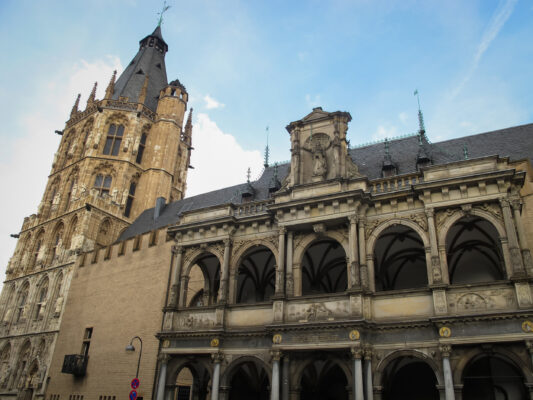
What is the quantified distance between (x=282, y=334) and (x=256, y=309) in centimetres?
195

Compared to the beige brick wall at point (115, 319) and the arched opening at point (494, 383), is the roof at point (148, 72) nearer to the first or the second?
the beige brick wall at point (115, 319)

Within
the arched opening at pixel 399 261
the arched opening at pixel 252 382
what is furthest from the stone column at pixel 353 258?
the arched opening at pixel 252 382

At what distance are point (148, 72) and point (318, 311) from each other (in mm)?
36869

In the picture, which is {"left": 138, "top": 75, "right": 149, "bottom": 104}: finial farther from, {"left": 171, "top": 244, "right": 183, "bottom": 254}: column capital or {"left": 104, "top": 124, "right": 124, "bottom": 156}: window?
{"left": 171, "top": 244, "right": 183, "bottom": 254}: column capital

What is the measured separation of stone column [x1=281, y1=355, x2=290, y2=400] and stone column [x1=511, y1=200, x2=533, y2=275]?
880cm

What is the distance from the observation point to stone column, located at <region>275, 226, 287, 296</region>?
18.3 m

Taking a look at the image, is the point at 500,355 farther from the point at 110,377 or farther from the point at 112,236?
the point at 112,236

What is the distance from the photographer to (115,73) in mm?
45500

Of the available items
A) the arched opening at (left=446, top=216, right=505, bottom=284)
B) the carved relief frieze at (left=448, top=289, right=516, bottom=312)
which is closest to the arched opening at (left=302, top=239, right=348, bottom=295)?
the arched opening at (left=446, top=216, right=505, bottom=284)

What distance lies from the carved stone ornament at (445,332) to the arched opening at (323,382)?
6.57 m

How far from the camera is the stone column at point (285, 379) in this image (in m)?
16.7

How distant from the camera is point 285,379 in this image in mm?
16875

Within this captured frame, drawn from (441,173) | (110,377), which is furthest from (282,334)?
(110,377)

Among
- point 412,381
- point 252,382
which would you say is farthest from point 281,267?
point 412,381
